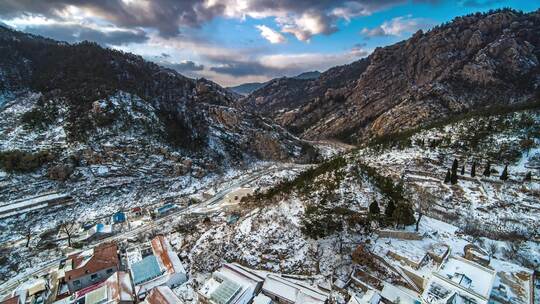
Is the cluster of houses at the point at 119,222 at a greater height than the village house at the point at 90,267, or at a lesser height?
lesser

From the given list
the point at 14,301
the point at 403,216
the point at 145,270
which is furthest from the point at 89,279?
the point at 403,216

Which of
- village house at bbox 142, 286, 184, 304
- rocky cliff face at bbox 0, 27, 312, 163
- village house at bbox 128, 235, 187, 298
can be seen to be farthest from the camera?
rocky cliff face at bbox 0, 27, 312, 163

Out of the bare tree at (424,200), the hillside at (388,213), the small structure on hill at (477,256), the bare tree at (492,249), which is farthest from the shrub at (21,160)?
the bare tree at (492,249)

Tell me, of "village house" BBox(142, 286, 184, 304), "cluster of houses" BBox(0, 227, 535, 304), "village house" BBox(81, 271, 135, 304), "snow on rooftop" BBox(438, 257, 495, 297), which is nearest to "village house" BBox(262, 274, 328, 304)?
"cluster of houses" BBox(0, 227, 535, 304)

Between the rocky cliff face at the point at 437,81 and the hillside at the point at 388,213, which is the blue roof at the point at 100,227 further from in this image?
the rocky cliff face at the point at 437,81

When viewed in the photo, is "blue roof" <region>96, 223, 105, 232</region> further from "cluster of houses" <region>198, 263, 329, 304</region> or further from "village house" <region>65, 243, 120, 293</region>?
"cluster of houses" <region>198, 263, 329, 304</region>

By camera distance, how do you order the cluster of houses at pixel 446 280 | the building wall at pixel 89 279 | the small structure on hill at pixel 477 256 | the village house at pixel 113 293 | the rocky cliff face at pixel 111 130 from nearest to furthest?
the cluster of houses at pixel 446 280, the village house at pixel 113 293, the small structure on hill at pixel 477 256, the building wall at pixel 89 279, the rocky cliff face at pixel 111 130

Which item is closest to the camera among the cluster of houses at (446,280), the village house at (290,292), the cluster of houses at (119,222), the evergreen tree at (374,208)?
the cluster of houses at (446,280)
